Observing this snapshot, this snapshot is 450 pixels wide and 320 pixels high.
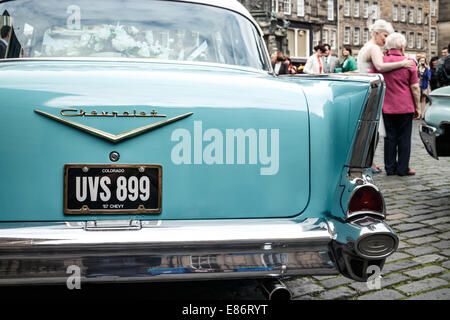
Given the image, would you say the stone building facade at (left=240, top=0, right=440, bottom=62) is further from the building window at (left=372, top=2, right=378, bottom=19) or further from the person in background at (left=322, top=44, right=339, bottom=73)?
the person in background at (left=322, top=44, right=339, bottom=73)

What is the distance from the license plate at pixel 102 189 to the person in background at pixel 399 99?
569 cm

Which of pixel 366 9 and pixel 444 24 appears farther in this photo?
pixel 444 24

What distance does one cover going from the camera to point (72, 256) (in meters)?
2.43

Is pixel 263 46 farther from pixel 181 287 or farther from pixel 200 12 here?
pixel 181 287

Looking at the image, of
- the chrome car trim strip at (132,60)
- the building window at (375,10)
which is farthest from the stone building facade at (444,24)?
the chrome car trim strip at (132,60)

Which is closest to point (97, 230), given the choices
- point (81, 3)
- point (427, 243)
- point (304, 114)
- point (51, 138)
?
point (51, 138)

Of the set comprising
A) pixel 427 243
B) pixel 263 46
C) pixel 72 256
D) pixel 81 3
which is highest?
pixel 81 3

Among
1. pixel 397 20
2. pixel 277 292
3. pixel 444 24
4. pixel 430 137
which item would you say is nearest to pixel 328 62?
pixel 430 137

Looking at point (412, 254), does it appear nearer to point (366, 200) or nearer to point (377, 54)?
point (366, 200)

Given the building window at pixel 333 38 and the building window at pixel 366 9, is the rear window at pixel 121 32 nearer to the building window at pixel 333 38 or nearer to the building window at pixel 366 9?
the building window at pixel 333 38

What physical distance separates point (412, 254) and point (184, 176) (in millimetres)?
2382

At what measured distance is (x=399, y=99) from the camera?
767 centimetres

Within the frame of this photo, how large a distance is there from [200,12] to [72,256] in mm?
1954

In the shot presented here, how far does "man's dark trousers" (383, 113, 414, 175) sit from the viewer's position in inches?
310
